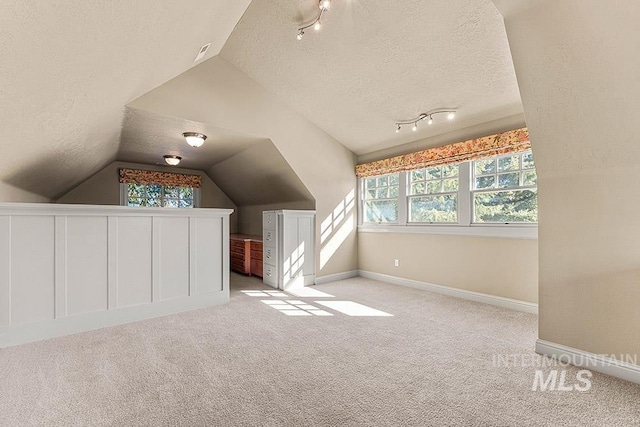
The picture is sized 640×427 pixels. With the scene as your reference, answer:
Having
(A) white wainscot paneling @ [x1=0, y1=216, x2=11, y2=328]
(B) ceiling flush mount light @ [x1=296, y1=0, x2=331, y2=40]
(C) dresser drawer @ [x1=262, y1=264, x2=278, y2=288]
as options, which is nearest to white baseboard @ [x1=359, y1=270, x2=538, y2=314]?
(C) dresser drawer @ [x1=262, y1=264, x2=278, y2=288]

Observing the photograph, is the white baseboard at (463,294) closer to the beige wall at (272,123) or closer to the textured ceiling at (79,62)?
the beige wall at (272,123)

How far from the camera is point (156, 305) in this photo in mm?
3223

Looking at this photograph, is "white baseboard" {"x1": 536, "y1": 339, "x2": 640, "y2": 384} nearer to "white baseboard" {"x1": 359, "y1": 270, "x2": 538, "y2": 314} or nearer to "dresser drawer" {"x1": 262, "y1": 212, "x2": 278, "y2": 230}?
"white baseboard" {"x1": 359, "y1": 270, "x2": 538, "y2": 314}

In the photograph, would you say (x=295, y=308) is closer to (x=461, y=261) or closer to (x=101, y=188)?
(x=461, y=261)

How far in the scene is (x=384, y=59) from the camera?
320 cm

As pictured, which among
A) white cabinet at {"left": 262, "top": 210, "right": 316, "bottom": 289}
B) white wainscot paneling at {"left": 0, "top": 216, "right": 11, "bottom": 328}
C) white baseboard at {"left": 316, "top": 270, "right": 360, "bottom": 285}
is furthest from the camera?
white baseboard at {"left": 316, "top": 270, "right": 360, "bottom": 285}

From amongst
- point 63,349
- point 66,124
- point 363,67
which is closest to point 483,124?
point 363,67

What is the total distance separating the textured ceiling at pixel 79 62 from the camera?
4.24ft

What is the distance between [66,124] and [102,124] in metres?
0.69

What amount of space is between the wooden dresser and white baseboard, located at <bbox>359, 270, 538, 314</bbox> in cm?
203

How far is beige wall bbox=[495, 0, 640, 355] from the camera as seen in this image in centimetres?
174

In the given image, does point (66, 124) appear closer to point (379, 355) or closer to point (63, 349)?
point (63, 349)

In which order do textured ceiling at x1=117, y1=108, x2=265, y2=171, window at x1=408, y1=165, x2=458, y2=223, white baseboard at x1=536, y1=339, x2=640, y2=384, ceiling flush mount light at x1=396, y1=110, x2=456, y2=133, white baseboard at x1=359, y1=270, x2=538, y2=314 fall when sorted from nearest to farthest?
white baseboard at x1=536, y1=339, x2=640, y2=384 → white baseboard at x1=359, y1=270, x2=538, y2=314 → textured ceiling at x1=117, y1=108, x2=265, y2=171 → ceiling flush mount light at x1=396, y1=110, x2=456, y2=133 → window at x1=408, y1=165, x2=458, y2=223

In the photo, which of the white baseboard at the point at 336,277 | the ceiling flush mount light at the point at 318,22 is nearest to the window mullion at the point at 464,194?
the white baseboard at the point at 336,277
